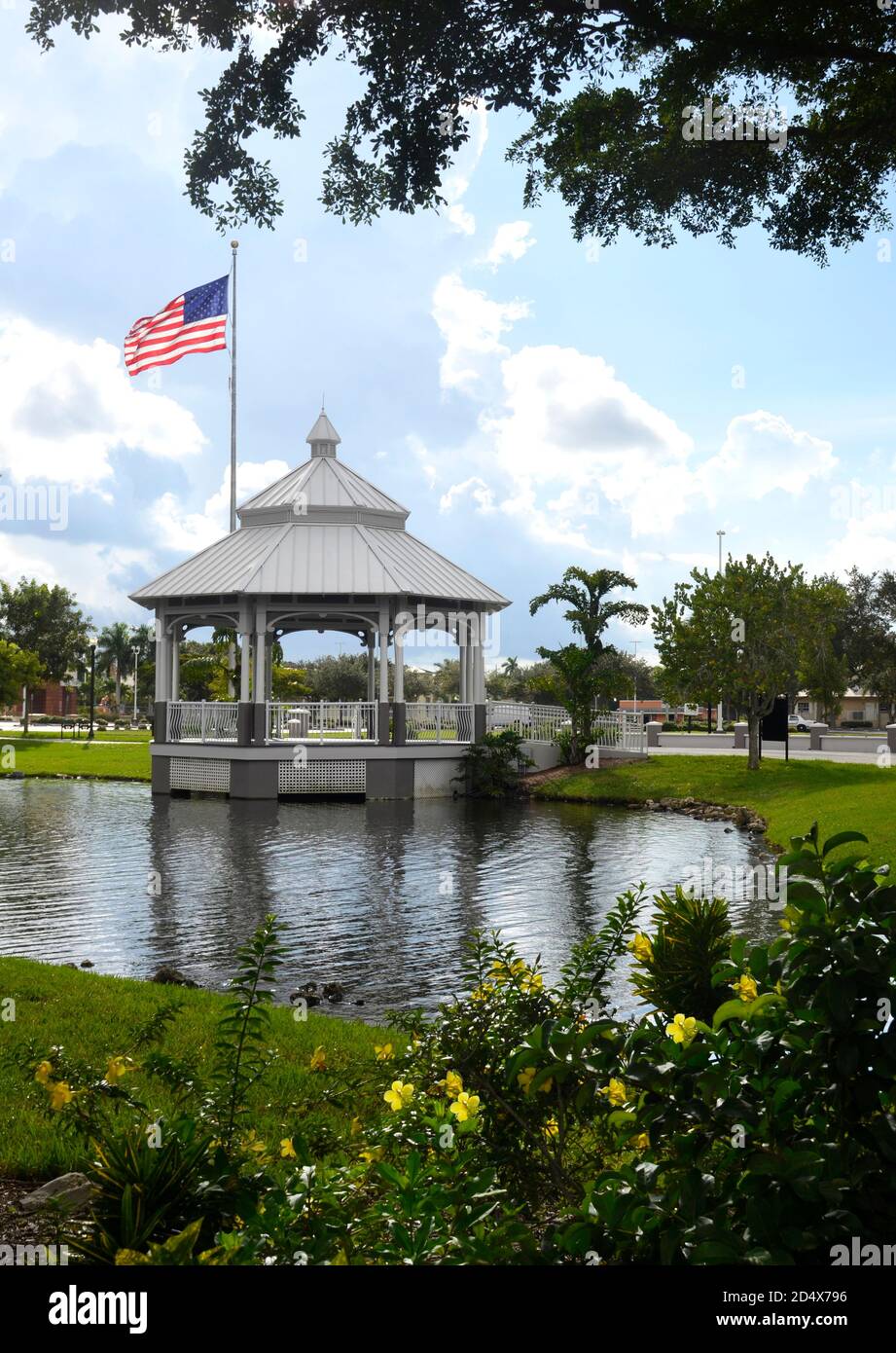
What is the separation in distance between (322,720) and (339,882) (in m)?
13.9

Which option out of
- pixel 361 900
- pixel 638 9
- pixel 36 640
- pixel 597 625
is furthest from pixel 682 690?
pixel 36 640

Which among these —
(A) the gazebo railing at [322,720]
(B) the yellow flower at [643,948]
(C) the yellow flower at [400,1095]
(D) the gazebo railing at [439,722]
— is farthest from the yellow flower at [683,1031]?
(D) the gazebo railing at [439,722]

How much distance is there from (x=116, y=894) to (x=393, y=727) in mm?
15010

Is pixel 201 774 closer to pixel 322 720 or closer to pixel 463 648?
pixel 322 720

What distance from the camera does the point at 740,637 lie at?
31.7 metres

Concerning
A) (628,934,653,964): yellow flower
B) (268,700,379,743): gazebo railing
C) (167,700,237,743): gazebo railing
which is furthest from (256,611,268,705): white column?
(628,934,653,964): yellow flower

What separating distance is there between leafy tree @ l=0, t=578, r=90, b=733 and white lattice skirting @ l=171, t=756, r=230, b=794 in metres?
31.6

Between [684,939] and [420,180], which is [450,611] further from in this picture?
[684,939]

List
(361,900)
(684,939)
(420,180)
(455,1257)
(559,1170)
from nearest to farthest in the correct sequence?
(455,1257), (559,1170), (684,939), (420,180), (361,900)

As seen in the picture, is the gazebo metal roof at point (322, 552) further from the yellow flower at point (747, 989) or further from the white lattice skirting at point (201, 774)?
the yellow flower at point (747, 989)

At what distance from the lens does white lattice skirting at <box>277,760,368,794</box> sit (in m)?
27.8

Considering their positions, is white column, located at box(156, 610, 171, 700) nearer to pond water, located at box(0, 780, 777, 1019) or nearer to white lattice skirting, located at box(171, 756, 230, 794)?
white lattice skirting, located at box(171, 756, 230, 794)

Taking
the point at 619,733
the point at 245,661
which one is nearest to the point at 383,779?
the point at 245,661
